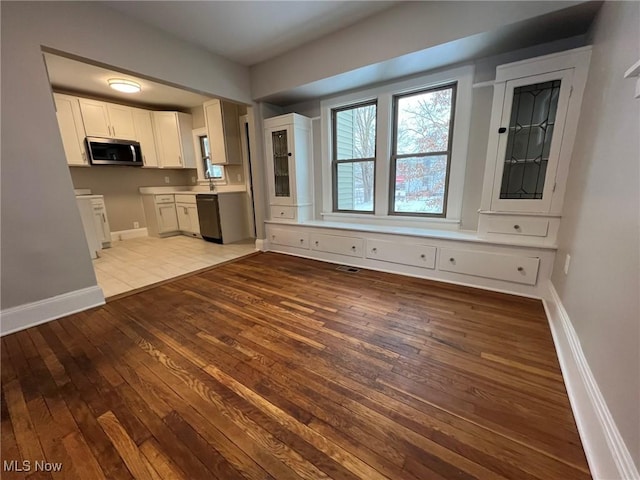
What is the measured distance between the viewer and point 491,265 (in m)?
2.42

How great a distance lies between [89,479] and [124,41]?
10.7 feet

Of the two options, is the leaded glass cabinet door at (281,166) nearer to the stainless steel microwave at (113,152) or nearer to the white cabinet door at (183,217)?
the white cabinet door at (183,217)

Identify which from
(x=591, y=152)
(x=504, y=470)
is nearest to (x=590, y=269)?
(x=591, y=152)

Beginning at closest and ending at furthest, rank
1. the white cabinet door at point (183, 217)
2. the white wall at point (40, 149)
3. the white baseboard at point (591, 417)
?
1. the white baseboard at point (591, 417)
2. the white wall at point (40, 149)
3. the white cabinet door at point (183, 217)

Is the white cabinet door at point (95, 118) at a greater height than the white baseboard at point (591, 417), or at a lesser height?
greater

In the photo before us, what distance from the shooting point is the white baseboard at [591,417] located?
0.83m

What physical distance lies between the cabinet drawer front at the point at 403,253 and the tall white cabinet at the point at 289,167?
130 cm

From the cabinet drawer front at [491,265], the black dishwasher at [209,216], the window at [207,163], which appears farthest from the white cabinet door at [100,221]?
the cabinet drawer front at [491,265]

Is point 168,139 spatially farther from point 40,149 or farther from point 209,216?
point 40,149

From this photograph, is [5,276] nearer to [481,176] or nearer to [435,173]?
[435,173]

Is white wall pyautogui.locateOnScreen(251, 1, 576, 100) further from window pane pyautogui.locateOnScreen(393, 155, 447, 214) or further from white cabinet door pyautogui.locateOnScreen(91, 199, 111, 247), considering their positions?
white cabinet door pyautogui.locateOnScreen(91, 199, 111, 247)

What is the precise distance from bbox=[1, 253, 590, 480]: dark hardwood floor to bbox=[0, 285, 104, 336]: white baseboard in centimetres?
10

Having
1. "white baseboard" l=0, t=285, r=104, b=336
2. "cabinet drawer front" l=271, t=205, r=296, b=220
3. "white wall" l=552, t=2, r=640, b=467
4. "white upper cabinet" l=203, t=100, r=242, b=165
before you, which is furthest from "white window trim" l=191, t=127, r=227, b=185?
"white wall" l=552, t=2, r=640, b=467

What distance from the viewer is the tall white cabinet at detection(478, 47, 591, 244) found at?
2.02 m
